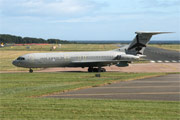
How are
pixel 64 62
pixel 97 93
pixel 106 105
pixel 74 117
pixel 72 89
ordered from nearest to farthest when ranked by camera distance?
pixel 74 117, pixel 106 105, pixel 97 93, pixel 72 89, pixel 64 62

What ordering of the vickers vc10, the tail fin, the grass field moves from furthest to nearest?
1. the tail fin
2. the vickers vc10
3. the grass field

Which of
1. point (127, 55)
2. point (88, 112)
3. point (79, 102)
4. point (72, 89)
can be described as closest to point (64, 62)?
point (127, 55)

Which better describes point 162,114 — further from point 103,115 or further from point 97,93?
point 97,93

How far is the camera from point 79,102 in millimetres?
14195


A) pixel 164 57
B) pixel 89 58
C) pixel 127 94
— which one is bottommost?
pixel 127 94

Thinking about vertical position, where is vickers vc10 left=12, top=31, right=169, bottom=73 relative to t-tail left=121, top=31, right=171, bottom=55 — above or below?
below

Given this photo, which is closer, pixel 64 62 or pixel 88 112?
pixel 88 112

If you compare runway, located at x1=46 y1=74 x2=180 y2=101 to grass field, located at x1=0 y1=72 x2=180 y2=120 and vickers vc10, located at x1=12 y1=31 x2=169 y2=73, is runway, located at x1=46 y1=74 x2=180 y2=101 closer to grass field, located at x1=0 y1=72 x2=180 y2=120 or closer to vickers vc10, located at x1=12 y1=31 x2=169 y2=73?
grass field, located at x1=0 y1=72 x2=180 y2=120

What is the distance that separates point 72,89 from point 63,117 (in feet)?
27.1

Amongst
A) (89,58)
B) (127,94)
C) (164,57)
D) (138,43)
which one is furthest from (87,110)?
(164,57)

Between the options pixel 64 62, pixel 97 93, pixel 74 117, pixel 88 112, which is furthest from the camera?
pixel 64 62

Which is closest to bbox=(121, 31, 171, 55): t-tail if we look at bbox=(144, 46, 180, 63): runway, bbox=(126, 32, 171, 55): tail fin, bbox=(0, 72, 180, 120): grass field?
bbox=(126, 32, 171, 55): tail fin

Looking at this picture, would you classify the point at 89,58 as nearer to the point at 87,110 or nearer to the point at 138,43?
the point at 138,43

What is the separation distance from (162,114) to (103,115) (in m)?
2.26
